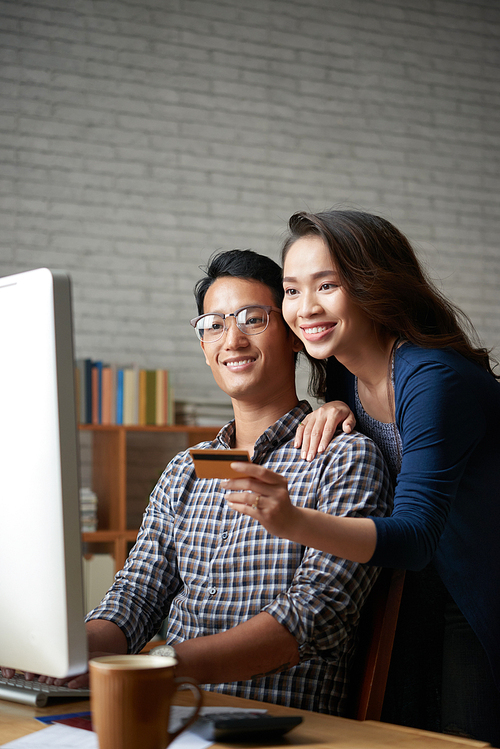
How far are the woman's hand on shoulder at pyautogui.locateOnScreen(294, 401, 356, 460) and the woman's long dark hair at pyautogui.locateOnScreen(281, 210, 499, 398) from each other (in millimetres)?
191

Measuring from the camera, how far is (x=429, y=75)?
15.8 ft

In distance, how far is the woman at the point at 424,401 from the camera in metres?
1.30

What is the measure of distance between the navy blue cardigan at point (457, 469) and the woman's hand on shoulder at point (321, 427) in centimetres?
14

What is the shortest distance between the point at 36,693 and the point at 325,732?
1.19 ft

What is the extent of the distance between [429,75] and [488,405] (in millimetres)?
3986

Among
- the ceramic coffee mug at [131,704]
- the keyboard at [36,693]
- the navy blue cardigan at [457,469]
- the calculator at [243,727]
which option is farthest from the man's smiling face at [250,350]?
the ceramic coffee mug at [131,704]

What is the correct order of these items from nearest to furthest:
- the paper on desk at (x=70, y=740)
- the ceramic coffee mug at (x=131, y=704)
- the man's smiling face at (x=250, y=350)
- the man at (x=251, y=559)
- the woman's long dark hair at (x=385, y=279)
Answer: the ceramic coffee mug at (x=131, y=704) < the paper on desk at (x=70, y=740) < the man at (x=251, y=559) < the woman's long dark hair at (x=385, y=279) < the man's smiling face at (x=250, y=350)

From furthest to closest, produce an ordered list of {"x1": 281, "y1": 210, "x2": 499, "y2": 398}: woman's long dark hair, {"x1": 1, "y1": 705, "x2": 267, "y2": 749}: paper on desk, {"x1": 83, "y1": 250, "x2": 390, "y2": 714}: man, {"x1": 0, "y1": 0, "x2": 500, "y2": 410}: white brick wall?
{"x1": 0, "y1": 0, "x2": 500, "y2": 410}: white brick wall < {"x1": 281, "y1": 210, "x2": 499, "y2": 398}: woman's long dark hair < {"x1": 83, "y1": 250, "x2": 390, "y2": 714}: man < {"x1": 1, "y1": 705, "x2": 267, "y2": 749}: paper on desk

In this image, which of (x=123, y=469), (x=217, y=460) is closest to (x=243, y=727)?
(x=217, y=460)

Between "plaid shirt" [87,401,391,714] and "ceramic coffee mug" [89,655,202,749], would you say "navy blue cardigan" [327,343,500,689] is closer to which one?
"plaid shirt" [87,401,391,714]

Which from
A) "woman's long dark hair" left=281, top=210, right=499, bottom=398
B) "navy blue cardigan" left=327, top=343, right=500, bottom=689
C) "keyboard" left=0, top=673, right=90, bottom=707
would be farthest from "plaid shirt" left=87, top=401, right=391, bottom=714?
"keyboard" left=0, top=673, right=90, bottom=707

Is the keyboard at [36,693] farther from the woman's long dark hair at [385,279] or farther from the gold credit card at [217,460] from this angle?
the woman's long dark hair at [385,279]

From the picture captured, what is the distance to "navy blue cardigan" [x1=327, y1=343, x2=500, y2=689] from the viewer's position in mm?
1246

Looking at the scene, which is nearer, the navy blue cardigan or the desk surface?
the desk surface
